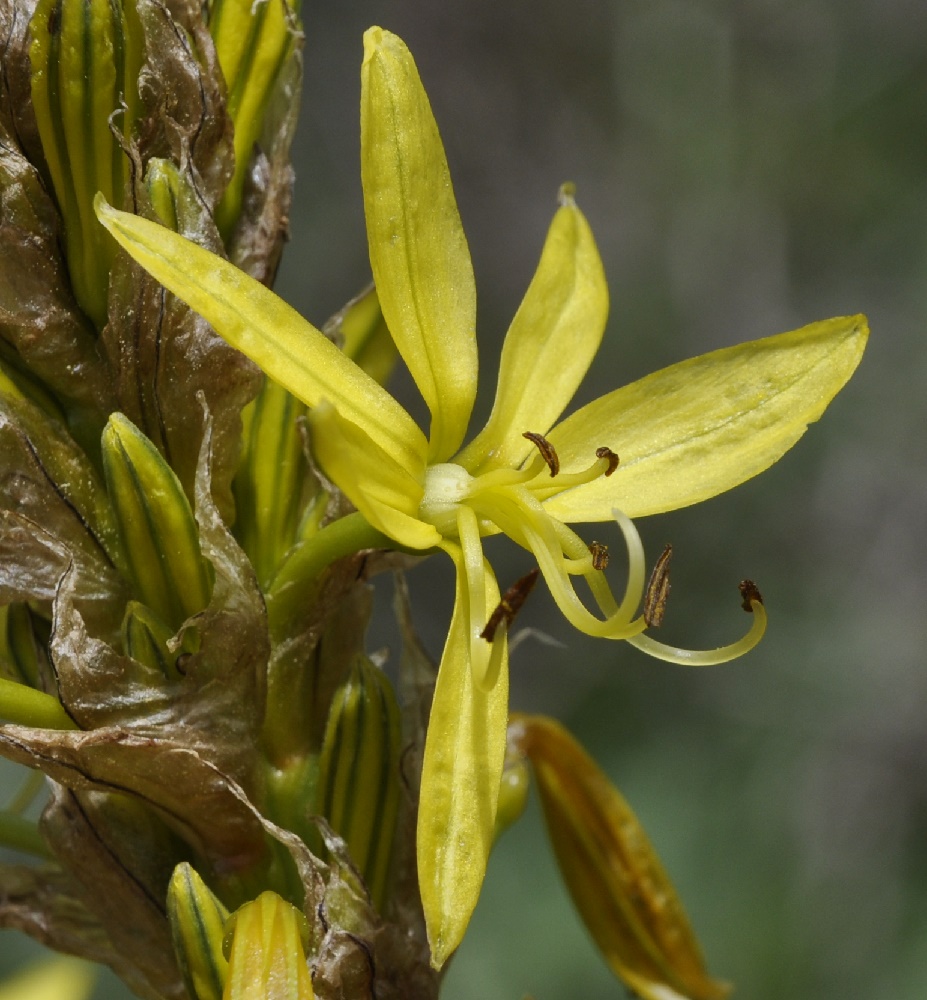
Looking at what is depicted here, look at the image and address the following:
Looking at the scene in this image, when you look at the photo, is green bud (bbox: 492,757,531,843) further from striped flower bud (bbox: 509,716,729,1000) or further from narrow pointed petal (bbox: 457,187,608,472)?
narrow pointed petal (bbox: 457,187,608,472)

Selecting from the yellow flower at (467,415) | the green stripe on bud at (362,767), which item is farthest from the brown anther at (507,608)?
the green stripe on bud at (362,767)

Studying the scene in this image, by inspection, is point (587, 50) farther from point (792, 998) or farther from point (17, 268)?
point (17, 268)

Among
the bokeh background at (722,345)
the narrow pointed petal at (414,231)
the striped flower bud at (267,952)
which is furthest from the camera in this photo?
the bokeh background at (722,345)

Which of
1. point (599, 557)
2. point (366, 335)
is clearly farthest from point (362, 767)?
point (366, 335)

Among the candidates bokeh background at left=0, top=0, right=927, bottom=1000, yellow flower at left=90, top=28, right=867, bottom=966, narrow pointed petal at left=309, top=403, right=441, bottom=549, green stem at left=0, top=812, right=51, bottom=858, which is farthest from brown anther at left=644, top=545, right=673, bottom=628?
bokeh background at left=0, top=0, right=927, bottom=1000

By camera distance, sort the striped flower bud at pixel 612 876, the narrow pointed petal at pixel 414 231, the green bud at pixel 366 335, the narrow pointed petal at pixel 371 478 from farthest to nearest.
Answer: the striped flower bud at pixel 612 876, the green bud at pixel 366 335, the narrow pointed petal at pixel 414 231, the narrow pointed petal at pixel 371 478

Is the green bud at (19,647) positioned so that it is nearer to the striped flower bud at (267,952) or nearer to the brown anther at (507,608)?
the striped flower bud at (267,952)
